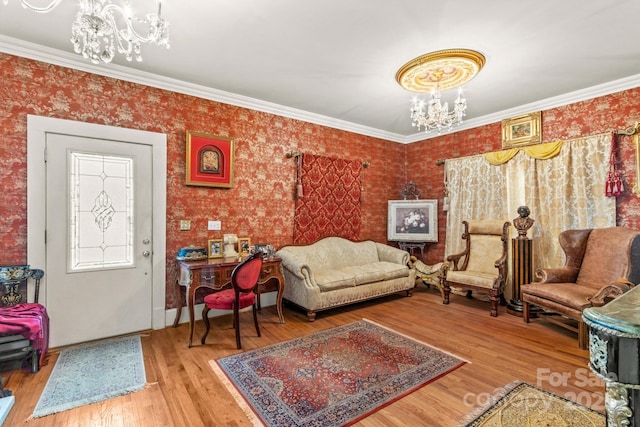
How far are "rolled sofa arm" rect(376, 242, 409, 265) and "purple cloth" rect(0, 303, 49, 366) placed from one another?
4.35m

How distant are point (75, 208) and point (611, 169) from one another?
19.7 ft

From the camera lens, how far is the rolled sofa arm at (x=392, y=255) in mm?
4930

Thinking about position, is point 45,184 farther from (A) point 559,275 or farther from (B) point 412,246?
(A) point 559,275

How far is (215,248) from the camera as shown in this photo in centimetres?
373

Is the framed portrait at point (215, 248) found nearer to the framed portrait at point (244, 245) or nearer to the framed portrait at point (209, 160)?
the framed portrait at point (244, 245)

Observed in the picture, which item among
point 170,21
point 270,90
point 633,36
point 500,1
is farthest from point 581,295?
point 170,21

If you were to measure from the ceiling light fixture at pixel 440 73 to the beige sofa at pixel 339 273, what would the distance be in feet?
7.30

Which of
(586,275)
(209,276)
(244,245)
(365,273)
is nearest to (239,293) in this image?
(209,276)

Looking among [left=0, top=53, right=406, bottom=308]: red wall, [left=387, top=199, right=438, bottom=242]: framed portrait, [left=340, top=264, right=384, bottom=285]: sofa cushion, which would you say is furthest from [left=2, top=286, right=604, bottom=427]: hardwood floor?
[left=387, top=199, right=438, bottom=242]: framed portrait

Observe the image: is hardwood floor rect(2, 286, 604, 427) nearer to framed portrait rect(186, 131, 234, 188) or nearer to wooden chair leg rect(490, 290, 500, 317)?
wooden chair leg rect(490, 290, 500, 317)

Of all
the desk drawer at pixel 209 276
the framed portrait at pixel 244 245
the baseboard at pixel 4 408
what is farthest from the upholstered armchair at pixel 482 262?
the baseboard at pixel 4 408

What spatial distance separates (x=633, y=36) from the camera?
2602 millimetres

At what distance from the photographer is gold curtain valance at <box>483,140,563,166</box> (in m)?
4.04

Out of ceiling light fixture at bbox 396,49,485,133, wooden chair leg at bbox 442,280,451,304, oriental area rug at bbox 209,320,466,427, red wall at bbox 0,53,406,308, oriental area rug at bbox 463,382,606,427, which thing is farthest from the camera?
wooden chair leg at bbox 442,280,451,304
